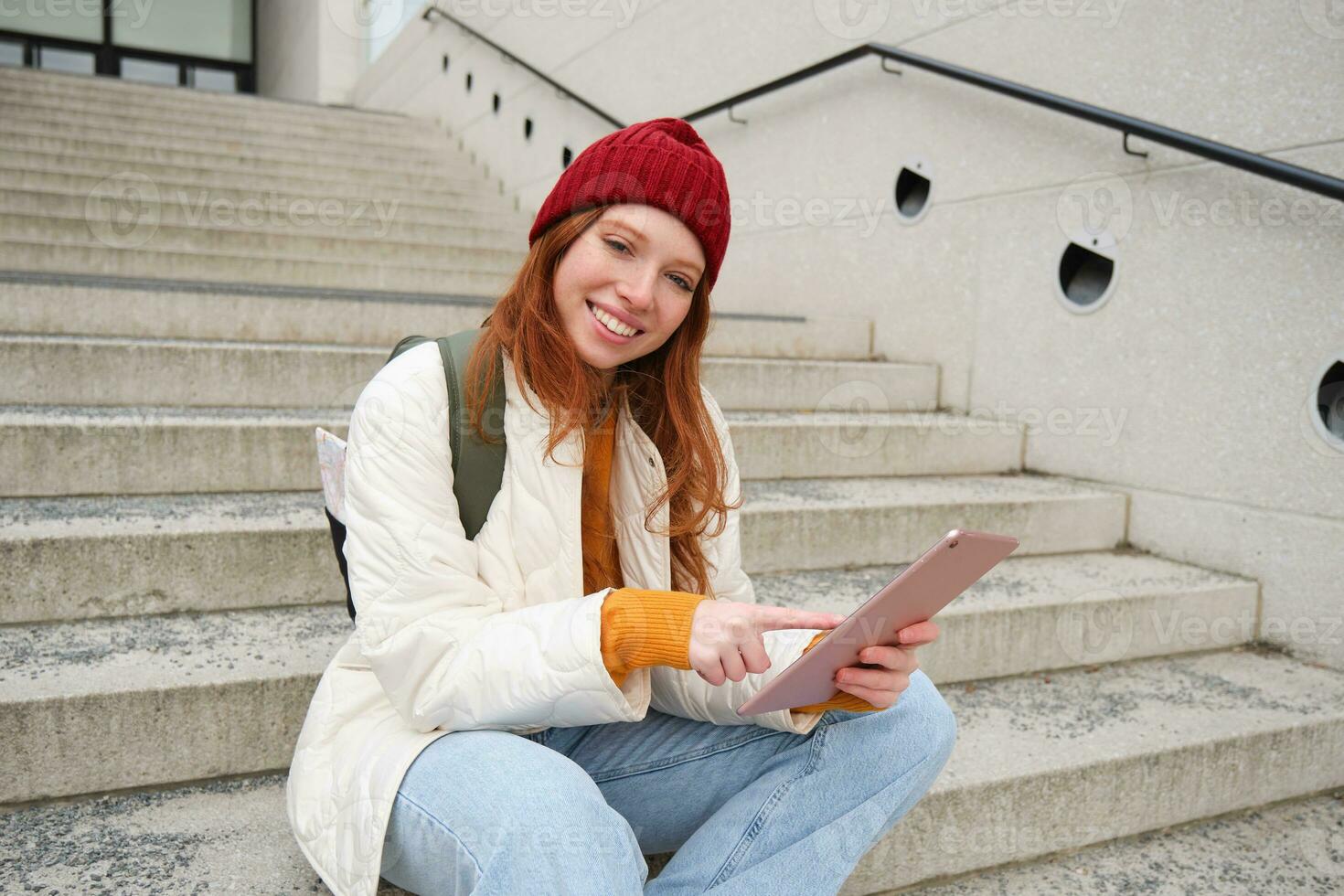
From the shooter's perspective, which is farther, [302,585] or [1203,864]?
[302,585]

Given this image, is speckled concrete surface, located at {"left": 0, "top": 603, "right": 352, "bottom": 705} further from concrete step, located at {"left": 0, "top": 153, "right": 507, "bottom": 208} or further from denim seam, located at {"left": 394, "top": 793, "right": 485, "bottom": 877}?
concrete step, located at {"left": 0, "top": 153, "right": 507, "bottom": 208}

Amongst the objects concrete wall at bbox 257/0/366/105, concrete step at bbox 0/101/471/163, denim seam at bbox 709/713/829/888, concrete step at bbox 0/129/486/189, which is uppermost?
concrete wall at bbox 257/0/366/105

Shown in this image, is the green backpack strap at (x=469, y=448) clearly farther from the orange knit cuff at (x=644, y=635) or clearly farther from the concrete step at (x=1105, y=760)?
the concrete step at (x=1105, y=760)

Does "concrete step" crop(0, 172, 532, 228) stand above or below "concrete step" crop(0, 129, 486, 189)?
below

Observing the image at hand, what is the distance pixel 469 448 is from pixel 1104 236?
252 centimetres

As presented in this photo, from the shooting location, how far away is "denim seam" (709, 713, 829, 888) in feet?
4.21

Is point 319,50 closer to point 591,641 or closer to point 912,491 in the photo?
point 912,491

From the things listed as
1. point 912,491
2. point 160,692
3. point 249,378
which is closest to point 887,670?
point 160,692

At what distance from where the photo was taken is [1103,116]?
2.81 m

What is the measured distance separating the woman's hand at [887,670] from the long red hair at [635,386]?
35 cm

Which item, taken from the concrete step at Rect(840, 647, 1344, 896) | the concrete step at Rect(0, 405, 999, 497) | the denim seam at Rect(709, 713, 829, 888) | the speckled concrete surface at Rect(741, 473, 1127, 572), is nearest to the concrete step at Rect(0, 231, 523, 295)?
the concrete step at Rect(0, 405, 999, 497)

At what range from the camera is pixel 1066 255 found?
321 centimetres

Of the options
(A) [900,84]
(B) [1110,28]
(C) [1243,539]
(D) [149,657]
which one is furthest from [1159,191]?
(D) [149,657]

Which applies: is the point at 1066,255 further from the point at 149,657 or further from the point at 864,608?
the point at 149,657
